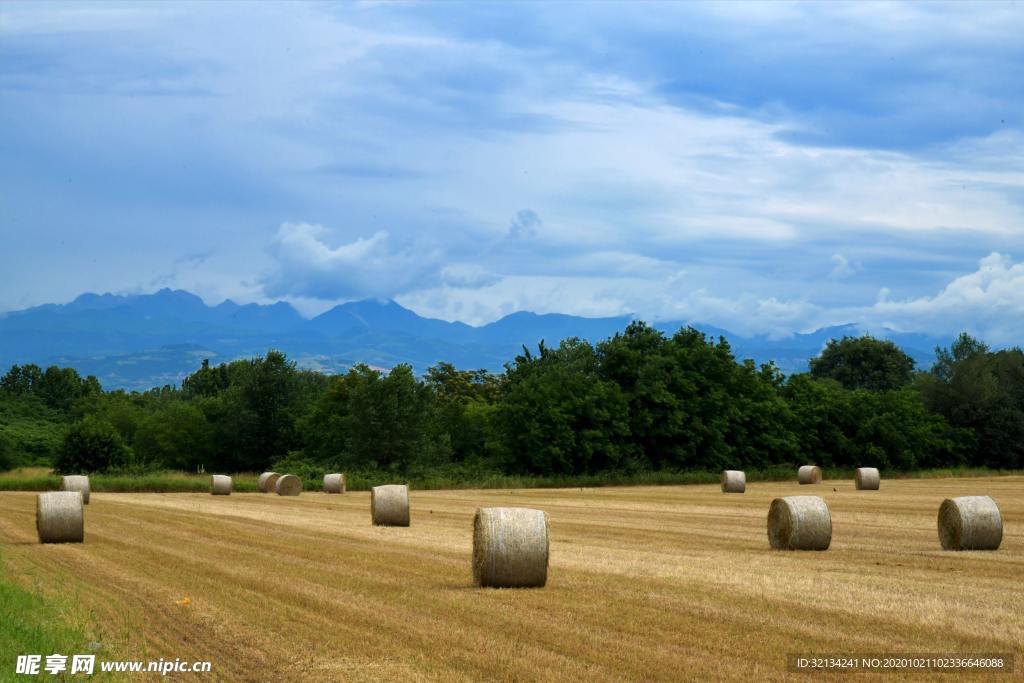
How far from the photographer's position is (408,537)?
83.3ft

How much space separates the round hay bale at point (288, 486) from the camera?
5019cm

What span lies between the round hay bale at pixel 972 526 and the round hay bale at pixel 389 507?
43.6 ft

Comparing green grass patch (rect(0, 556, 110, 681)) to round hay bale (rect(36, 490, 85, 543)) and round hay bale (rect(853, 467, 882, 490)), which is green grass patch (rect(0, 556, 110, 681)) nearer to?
round hay bale (rect(36, 490, 85, 543))

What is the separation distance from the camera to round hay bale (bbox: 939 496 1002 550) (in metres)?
21.1

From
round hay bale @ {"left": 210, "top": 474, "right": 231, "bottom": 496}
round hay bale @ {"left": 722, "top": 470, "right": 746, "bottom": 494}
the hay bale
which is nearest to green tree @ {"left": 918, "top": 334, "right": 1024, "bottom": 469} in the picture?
round hay bale @ {"left": 722, "top": 470, "right": 746, "bottom": 494}

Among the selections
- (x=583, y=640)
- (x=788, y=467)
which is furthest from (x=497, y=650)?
(x=788, y=467)

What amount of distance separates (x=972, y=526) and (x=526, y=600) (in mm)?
10258

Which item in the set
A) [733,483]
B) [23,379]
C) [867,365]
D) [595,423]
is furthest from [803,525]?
[23,379]

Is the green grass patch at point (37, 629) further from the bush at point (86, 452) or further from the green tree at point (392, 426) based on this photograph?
the bush at point (86, 452)

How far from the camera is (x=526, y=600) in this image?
580 inches

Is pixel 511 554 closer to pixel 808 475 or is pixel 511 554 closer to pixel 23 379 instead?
pixel 808 475

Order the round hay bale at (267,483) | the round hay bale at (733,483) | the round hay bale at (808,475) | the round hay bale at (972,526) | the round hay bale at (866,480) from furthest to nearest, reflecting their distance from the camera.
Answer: the round hay bale at (808,475)
the round hay bale at (267,483)
the round hay bale at (866,480)
the round hay bale at (733,483)
the round hay bale at (972,526)

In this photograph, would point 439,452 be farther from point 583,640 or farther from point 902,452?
point 583,640

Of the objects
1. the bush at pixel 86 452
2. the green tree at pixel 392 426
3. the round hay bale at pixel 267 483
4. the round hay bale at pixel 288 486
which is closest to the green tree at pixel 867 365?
the green tree at pixel 392 426
